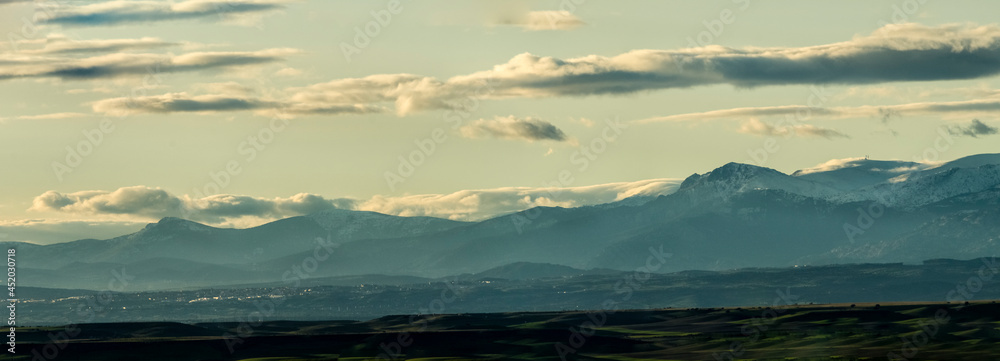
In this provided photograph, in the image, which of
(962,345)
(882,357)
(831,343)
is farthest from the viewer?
(831,343)

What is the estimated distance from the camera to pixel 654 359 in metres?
189

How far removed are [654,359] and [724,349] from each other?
1304cm

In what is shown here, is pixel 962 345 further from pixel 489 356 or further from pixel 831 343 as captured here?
pixel 489 356

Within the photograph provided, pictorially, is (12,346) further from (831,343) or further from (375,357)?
(831,343)

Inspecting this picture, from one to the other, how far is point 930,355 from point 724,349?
1317 inches

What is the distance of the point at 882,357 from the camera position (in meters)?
165

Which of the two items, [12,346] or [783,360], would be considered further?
A: [12,346]

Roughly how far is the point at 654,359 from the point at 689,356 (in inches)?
217

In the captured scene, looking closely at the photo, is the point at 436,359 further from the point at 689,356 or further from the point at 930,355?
the point at 930,355

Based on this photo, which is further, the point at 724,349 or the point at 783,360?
the point at 724,349

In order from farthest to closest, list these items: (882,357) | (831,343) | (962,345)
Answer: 1. (831,343)
2. (962,345)
3. (882,357)

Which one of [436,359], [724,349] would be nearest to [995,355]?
[724,349]

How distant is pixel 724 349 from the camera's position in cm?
19550

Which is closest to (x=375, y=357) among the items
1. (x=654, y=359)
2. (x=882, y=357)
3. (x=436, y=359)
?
(x=436, y=359)
